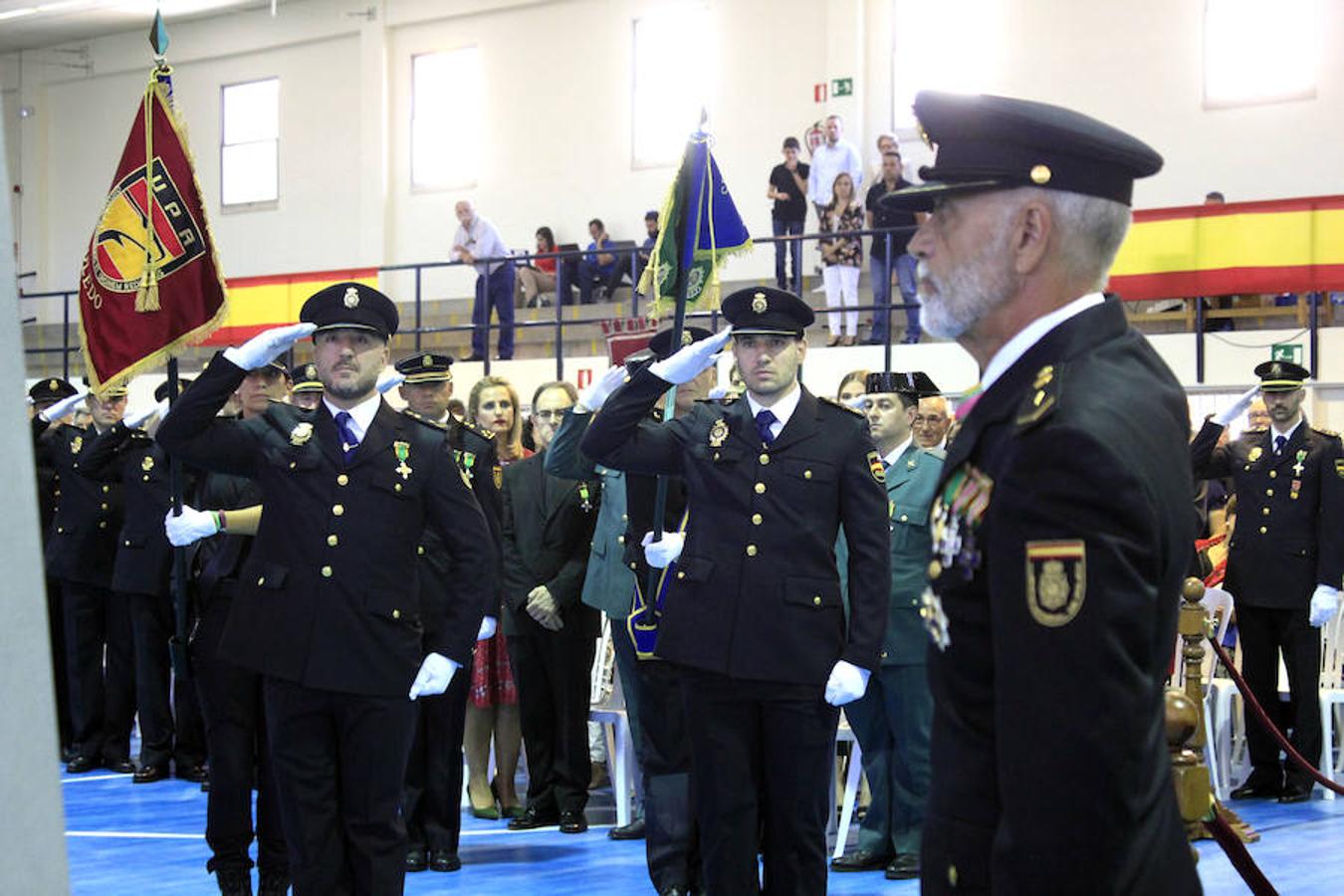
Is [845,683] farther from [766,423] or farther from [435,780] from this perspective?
[435,780]

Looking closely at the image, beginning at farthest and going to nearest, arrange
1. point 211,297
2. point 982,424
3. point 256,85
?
point 256,85 < point 211,297 < point 982,424

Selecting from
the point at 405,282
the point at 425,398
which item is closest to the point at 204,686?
the point at 425,398

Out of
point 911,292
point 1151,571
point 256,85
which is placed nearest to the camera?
point 1151,571

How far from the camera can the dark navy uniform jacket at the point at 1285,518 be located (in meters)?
7.64

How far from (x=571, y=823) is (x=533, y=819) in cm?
19

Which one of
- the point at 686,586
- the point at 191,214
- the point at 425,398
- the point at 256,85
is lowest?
the point at 686,586

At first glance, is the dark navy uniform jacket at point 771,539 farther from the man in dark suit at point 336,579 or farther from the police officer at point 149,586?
the police officer at point 149,586

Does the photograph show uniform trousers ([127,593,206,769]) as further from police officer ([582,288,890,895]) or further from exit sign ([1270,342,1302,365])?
exit sign ([1270,342,1302,365])

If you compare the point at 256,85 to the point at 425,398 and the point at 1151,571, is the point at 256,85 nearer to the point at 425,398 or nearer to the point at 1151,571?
the point at 425,398

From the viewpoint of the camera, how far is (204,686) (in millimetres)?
5172

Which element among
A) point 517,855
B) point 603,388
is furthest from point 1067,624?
point 517,855

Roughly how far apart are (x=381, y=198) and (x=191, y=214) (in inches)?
560

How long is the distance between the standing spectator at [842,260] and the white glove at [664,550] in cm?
752

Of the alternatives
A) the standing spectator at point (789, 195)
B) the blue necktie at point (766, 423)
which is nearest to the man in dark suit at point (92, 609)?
the blue necktie at point (766, 423)
